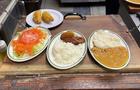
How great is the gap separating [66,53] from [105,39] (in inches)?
7.3

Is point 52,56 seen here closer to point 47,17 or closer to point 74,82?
point 74,82

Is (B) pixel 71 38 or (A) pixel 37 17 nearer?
(B) pixel 71 38

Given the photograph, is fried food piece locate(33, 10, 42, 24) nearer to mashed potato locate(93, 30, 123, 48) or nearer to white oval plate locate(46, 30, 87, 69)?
white oval plate locate(46, 30, 87, 69)

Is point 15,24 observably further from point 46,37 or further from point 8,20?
point 46,37

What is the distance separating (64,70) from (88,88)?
115 mm

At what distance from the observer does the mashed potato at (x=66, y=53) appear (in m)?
0.75

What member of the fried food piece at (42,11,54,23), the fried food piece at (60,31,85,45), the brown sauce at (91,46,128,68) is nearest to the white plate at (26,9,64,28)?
the fried food piece at (42,11,54,23)

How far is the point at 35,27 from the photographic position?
908 mm

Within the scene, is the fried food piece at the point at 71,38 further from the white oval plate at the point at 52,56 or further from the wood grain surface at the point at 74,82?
the wood grain surface at the point at 74,82

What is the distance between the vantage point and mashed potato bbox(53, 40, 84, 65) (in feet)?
2.47

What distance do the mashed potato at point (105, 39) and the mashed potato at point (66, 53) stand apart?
75 millimetres

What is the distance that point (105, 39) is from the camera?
0.82m

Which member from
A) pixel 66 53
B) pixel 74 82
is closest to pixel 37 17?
pixel 66 53

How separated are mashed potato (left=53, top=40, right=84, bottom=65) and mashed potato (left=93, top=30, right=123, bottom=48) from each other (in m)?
0.08
